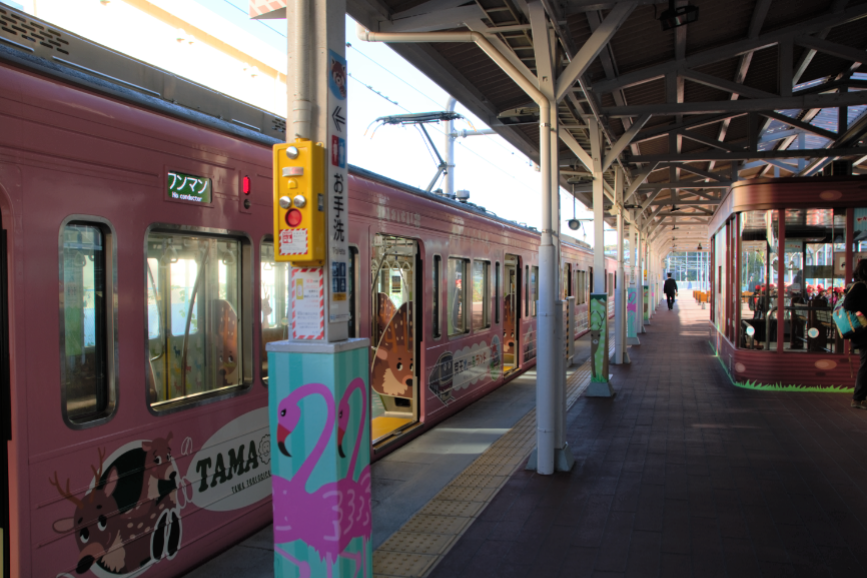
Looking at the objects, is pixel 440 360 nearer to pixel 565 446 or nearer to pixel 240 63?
pixel 565 446

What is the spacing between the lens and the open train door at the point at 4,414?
230 cm

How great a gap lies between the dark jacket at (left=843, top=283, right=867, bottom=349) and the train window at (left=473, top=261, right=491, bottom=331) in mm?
4034

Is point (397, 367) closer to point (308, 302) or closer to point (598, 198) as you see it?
point (598, 198)

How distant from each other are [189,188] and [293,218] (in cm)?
100

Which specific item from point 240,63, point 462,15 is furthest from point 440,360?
point 240,63

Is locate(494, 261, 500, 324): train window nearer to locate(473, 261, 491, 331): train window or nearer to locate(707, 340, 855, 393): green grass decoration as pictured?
locate(473, 261, 491, 331): train window

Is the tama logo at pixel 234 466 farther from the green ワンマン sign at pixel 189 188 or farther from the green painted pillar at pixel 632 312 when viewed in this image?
the green painted pillar at pixel 632 312

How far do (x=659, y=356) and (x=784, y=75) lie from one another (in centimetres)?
622

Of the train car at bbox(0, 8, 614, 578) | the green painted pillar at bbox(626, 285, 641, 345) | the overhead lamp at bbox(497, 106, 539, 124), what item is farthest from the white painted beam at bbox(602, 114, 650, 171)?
the green painted pillar at bbox(626, 285, 641, 345)

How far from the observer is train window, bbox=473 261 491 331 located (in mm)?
7547

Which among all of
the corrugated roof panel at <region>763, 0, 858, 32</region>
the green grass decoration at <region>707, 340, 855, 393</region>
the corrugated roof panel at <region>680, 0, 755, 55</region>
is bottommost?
the green grass decoration at <region>707, 340, 855, 393</region>

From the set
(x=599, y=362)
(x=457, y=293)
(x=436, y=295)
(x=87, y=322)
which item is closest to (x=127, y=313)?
(x=87, y=322)

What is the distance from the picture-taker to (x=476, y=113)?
7117mm

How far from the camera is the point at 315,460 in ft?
8.08
